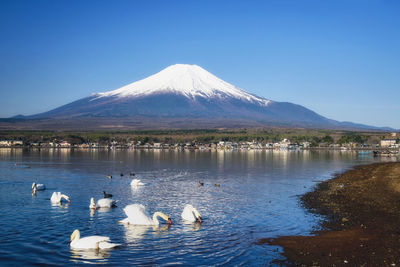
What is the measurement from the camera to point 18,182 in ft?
113

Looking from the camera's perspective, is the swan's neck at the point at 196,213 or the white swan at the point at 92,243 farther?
the swan's neck at the point at 196,213

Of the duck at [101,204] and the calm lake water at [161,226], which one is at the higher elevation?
the duck at [101,204]

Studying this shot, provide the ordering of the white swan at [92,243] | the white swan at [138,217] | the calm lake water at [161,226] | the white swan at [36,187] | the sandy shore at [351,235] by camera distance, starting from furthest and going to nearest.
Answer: the white swan at [36,187] < the white swan at [138,217] < the white swan at [92,243] < the calm lake water at [161,226] < the sandy shore at [351,235]

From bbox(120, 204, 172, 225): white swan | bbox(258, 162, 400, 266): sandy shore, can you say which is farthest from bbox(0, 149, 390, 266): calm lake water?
bbox(258, 162, 400, 266): sandy shore

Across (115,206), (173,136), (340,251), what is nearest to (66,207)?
(115,206)

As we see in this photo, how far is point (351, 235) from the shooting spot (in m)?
16.0

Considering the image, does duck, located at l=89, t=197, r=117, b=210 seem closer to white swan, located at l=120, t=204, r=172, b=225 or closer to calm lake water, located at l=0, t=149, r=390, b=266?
calm lake water, located at l=0, t=149, r=390, b=266

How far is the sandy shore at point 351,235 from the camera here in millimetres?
13212

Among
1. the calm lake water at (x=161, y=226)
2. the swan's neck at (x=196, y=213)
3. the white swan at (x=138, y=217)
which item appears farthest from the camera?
the swan's neck at (x=196, y=213)

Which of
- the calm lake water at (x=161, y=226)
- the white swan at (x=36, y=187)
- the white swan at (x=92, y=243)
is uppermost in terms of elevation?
the white swan at (x=36, y=187)

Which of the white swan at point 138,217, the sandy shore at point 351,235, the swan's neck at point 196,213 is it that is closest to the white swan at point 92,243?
the white swan at point 138,217

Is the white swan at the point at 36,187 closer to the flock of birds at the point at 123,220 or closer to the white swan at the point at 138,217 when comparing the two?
the flock of birds at the point at 123,220

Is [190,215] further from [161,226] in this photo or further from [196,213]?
[161,226]

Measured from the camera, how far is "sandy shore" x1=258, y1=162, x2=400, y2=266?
13212 mm
